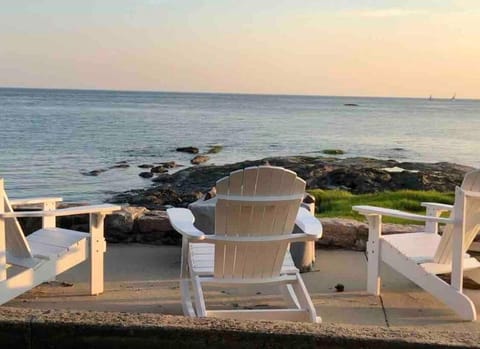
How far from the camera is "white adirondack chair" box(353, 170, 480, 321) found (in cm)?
389

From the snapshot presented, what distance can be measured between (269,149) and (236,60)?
11.2m

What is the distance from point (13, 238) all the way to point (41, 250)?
0.95ft

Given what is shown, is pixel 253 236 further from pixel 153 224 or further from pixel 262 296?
pixel 153 224

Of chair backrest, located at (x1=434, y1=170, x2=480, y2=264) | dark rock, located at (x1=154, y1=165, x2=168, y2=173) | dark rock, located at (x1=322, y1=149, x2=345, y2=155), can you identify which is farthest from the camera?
dark rock, located at (x1=322, y1=149, x2=345, y2=155)

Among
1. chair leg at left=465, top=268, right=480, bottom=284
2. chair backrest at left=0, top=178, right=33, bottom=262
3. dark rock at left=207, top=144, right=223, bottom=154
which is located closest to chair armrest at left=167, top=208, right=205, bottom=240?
chair backrest at left=0, top=178, right=33, bottom=262

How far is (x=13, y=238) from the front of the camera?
383 centimetres

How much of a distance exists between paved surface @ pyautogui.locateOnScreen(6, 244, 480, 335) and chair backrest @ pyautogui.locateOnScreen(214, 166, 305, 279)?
52 cm

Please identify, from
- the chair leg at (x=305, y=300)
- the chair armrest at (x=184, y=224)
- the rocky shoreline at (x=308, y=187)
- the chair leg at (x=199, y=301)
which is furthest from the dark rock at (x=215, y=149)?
the chair leg at (x=199, y=301)

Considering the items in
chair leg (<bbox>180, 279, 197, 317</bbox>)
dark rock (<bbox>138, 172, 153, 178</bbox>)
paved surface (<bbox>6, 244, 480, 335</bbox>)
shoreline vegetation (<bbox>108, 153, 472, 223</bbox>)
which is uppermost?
chair leg (<bbox>180, 279, 197, 317</bbox>)

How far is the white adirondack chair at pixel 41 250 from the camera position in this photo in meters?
3.72

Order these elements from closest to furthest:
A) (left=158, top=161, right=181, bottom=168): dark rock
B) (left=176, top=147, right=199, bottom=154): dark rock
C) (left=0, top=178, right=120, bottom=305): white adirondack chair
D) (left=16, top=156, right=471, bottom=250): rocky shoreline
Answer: (left=0, top=178, right=120, bottom=305): white adirondack chair < (left=16, top=156, right=471, bottom=250): rocky shoreline < (left=158, top=161, right=181, bottom=168): dark rock < (left=176, top=147, right=199, bottom=154): dark rock

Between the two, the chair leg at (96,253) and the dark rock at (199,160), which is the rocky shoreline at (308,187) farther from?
the dark rock at (199,160)

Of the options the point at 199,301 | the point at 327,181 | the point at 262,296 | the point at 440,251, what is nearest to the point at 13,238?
the point at 199,301

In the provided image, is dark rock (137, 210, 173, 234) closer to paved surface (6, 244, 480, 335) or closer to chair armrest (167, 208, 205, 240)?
paved surface (6, 244, 480, 335)
